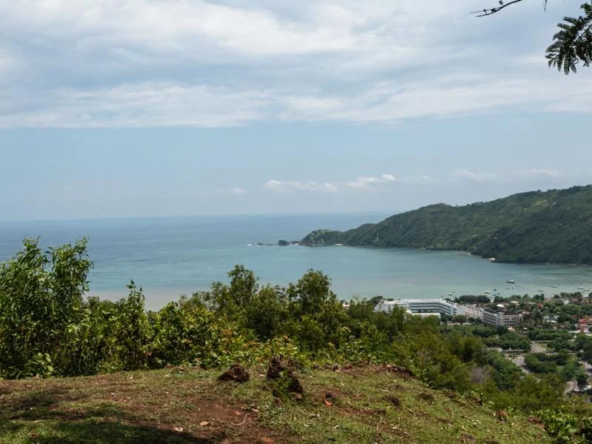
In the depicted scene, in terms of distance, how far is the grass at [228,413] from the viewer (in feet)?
14.6

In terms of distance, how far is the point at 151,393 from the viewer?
18.8 feet

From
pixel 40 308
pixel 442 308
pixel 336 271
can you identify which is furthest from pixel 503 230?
pixel 40 308

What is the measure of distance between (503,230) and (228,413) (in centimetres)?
13309

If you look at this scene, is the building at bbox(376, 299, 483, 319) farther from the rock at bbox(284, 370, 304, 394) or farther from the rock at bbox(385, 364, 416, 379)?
the rock at bbox(284, 370, 304, 394)

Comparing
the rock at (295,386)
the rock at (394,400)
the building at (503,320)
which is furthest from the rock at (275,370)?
the building at (503,320)

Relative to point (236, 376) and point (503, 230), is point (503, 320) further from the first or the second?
point (503, 230)

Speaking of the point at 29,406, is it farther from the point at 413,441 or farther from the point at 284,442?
the point at 413,441

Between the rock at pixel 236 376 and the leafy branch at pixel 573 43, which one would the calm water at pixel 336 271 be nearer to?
the rock at pixel 236 376

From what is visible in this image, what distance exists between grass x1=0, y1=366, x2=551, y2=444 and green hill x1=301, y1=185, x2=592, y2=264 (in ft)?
374

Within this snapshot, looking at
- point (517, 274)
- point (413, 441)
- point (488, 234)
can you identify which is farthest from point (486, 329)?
point (488, 234)

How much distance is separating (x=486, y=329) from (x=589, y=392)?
24.8 metres

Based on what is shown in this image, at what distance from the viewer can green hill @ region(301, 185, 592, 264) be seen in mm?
111750

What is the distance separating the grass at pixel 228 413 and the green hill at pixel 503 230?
113896mm

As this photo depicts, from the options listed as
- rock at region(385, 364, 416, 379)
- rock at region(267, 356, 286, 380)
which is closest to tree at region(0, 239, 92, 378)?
rock at region(267, 356, 286, 380)
